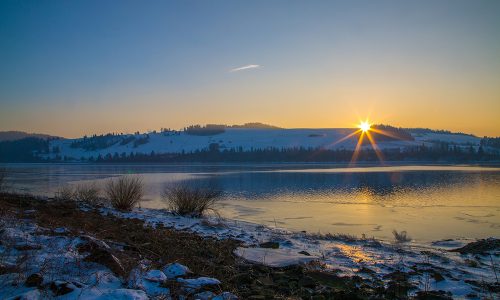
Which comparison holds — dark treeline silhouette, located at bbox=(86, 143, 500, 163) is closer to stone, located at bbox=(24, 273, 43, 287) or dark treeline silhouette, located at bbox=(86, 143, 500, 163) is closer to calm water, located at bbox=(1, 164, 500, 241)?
calm water, located at bbox=(1, 164, 500, 241)

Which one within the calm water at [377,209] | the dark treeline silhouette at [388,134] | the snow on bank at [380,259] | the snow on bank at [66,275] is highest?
the dark treeline silhouette at [388,134]

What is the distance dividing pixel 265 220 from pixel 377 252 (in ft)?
29.9

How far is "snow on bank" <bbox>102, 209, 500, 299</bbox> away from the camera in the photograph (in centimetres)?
725

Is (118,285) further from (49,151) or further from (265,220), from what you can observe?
(49,151)

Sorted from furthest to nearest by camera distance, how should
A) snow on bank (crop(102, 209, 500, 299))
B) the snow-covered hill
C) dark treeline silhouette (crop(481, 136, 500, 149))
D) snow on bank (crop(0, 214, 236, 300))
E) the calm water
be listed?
dark treeline silhouette (crop(481, 136, 500, 149)), the snow-covered hill, the calm water, snow on bank (crop(102, 209, 500, 299)), snow on bank (crop(0, 214, 236, 300))

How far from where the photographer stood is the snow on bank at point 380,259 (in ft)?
23.8

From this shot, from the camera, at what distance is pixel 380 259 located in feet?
30.3

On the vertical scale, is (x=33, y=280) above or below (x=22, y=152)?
below

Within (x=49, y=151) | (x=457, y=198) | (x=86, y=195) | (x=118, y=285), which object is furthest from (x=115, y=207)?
(x=49, y=151)

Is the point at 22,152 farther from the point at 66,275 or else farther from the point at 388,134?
the point at 66,275

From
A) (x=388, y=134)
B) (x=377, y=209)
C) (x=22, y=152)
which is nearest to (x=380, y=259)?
(x=377, y=209)

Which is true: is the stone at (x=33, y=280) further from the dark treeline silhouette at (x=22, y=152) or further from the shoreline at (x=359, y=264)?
the dark treeline silhouette at (x=22, y=152)

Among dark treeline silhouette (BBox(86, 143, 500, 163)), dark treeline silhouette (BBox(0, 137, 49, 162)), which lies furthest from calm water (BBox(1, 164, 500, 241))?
dark treeline silhouette (BBox(0, 137, 49, 162))

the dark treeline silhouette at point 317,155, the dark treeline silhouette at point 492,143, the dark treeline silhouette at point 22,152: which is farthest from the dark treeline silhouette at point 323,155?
the dark treeline silhouette at point 22,152
